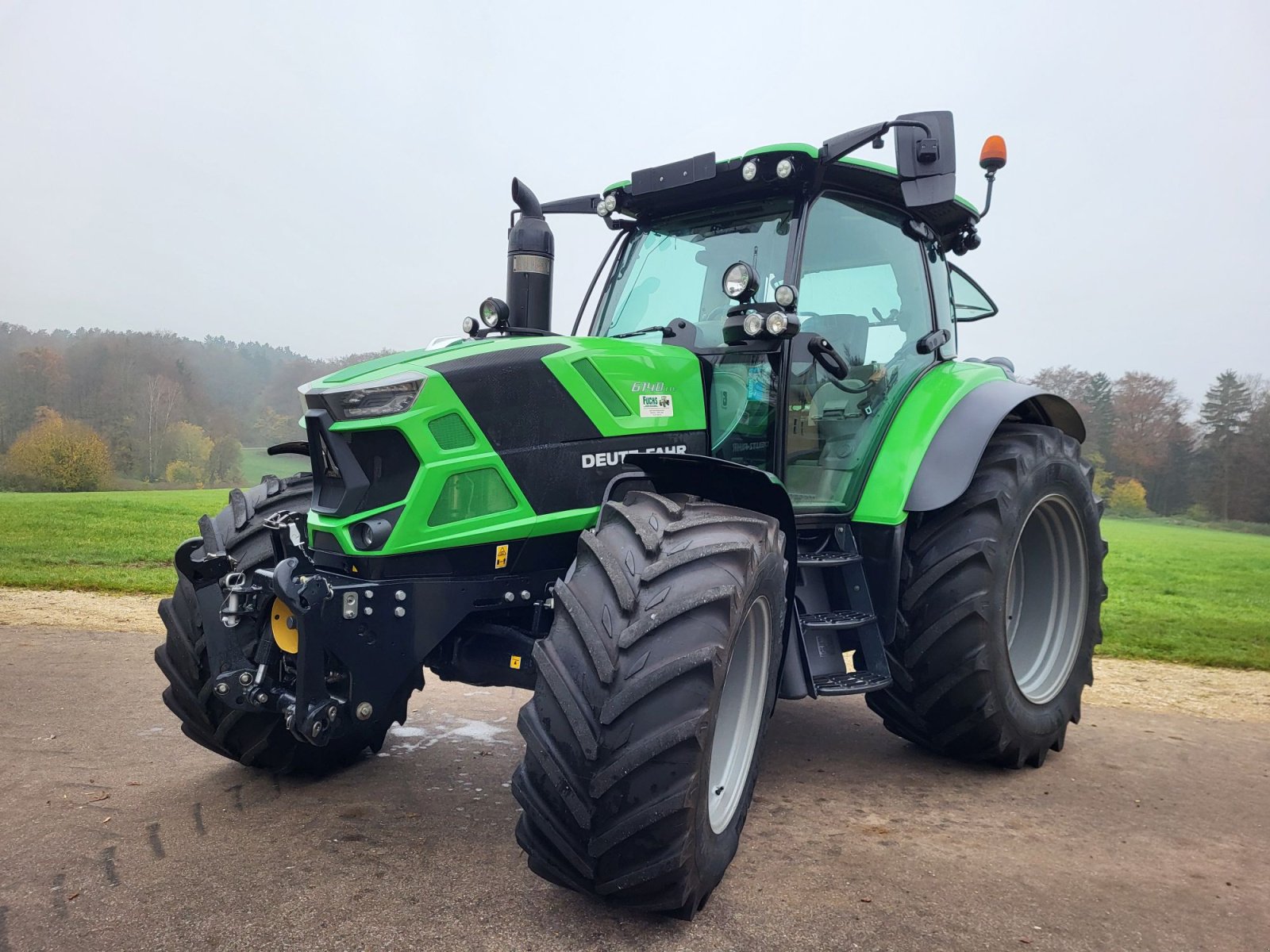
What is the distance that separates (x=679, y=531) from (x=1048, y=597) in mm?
2956

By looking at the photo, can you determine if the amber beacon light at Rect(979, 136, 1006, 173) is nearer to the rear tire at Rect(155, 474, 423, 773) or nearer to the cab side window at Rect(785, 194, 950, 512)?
the cab side window at Rect(785, 194, 950, 512)

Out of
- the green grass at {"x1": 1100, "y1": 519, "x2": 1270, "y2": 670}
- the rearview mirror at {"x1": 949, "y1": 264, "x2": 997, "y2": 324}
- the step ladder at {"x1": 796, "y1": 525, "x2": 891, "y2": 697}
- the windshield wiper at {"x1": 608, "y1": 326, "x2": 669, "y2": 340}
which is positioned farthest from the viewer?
the green grass at {"x1": 1100, "y1": 519, "x2": 1270, "y2": 670}

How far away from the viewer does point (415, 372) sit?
2.95 meters

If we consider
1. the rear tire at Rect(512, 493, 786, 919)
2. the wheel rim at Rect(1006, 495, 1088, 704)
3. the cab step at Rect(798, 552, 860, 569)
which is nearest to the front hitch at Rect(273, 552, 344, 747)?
the rear tire at Rect(512, 493, 786, 919)

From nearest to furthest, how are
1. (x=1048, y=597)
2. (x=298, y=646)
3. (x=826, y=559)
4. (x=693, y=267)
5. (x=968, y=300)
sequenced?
(x=298, y=646)
(x=826, y=559)
(x=693, y=267)
(x=1048, y=597)
(x=968, y=300)

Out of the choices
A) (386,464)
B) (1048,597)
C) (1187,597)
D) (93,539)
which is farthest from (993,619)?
(93,539)

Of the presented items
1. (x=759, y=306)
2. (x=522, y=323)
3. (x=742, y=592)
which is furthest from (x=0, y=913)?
(x=759, y=306)

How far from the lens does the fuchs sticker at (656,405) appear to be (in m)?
3.42

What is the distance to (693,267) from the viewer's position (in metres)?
4.13

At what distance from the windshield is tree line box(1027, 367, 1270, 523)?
1213 centimetres

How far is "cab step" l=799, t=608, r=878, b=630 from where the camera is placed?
3.55 m

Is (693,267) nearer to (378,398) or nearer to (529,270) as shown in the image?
(529,270)

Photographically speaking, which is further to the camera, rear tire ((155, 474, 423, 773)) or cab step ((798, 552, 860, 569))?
cab step ((798, 552, 860, 569))

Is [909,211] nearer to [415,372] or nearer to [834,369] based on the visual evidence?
[834,369]
